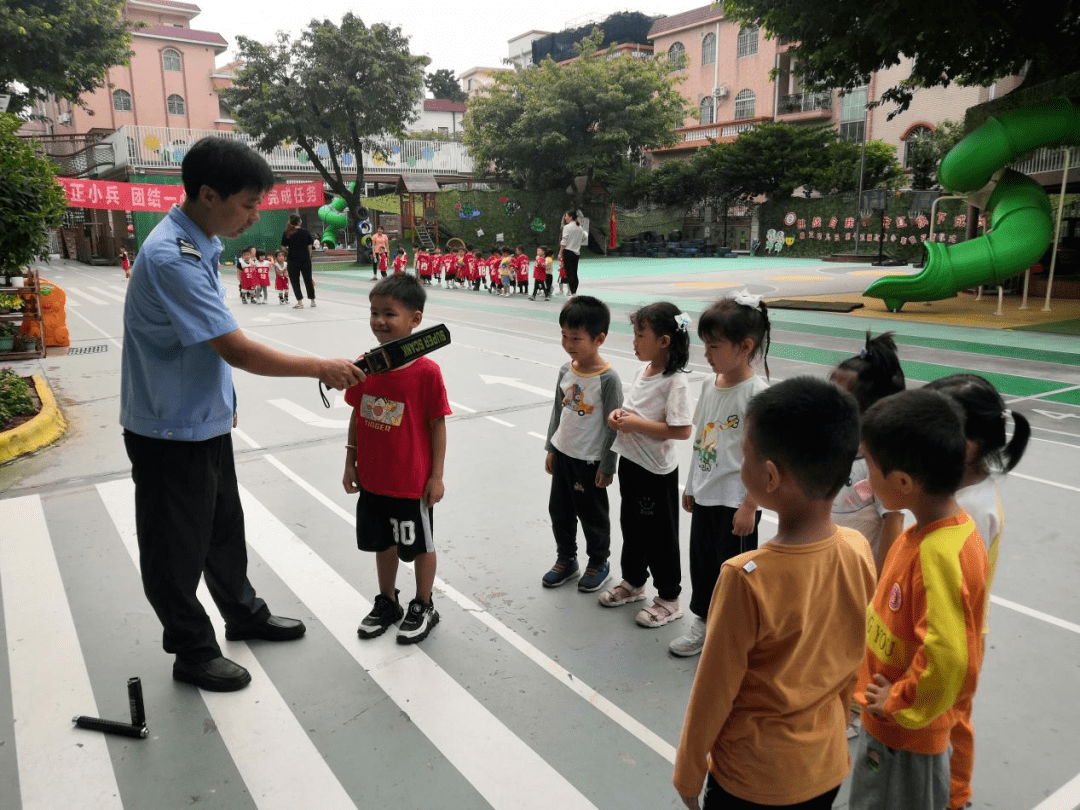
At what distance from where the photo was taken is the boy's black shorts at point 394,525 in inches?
126

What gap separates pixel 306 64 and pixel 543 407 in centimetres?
2507

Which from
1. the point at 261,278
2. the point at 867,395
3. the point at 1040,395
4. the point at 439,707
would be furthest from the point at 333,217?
the point at 867,395

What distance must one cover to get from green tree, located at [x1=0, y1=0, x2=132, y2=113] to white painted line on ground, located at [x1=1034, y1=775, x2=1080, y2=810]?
88.7ft

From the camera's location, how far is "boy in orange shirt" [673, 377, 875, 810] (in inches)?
62.9

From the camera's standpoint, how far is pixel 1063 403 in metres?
7.54

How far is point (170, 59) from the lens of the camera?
156 feet

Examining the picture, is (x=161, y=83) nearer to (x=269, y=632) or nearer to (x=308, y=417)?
(x=308, y=417)

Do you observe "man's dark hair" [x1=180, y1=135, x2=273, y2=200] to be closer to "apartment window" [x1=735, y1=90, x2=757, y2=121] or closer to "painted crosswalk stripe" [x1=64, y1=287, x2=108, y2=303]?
"painted crosswalk stripe" [x1=64, y1=287, x2=108, y2=303]

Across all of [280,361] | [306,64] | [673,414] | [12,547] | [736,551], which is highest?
[306,64]

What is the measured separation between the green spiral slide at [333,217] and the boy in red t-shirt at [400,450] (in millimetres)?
33295

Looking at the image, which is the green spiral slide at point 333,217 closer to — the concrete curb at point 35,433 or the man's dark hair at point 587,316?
the concrete curb at point 35,433

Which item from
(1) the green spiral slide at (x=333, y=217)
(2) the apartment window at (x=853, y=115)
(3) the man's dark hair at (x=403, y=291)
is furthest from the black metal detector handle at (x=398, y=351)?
(2) the apartment window at (x=853, y=115)

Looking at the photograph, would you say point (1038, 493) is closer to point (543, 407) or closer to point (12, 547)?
point (543, 407)

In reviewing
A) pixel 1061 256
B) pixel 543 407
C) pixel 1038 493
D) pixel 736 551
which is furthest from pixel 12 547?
pixel 1061 256
